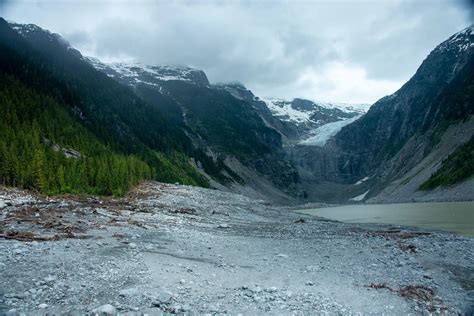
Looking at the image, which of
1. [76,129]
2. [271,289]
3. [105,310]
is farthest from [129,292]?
[76,129]

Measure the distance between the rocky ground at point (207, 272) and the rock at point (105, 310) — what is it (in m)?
0.04

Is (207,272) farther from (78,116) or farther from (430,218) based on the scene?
(78,116)

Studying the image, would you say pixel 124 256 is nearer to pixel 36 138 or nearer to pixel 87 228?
pixel 87 228

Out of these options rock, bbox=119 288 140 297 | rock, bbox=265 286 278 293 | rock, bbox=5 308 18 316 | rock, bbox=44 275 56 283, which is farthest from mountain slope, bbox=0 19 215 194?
rock, bbox=265 286 278 293

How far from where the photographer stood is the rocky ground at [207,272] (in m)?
12.1

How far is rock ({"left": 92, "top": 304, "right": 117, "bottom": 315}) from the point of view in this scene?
10875 millimetres

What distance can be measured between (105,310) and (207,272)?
5661 mm

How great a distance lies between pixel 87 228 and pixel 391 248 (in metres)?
18.9

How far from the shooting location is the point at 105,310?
35.9 ft

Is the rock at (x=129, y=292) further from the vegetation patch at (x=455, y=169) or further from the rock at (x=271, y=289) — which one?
the vegetation patch at (x=455, y=169)

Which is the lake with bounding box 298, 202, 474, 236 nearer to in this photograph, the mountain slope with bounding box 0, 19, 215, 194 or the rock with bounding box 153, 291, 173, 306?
the rock with bounding box 153, 291, 173, 306

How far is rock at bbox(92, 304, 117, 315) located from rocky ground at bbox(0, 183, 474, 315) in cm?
4

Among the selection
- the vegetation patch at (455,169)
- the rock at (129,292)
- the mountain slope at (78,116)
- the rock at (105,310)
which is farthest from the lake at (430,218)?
the mountain slope at (78,116)

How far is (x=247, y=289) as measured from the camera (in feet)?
46.3
